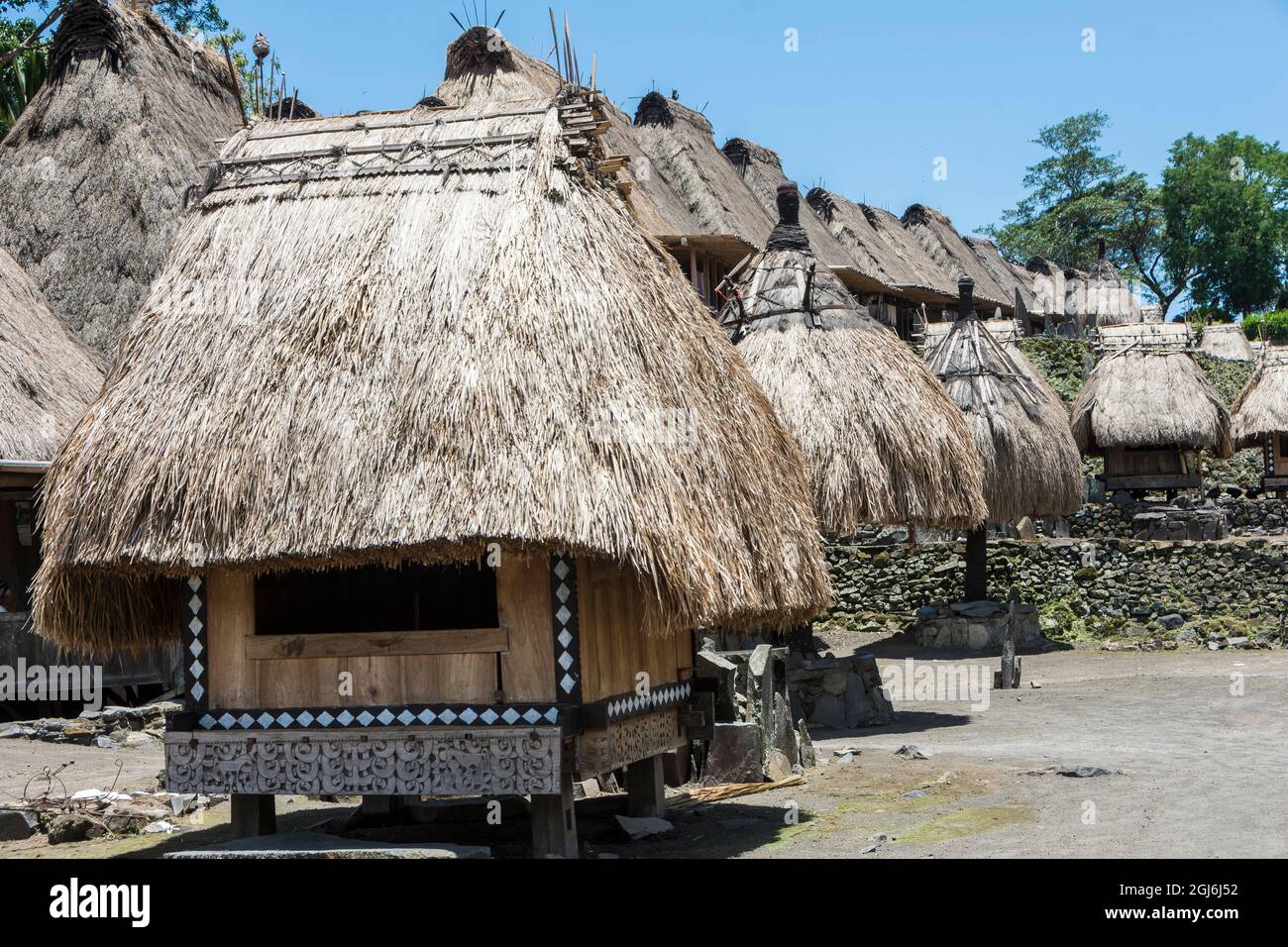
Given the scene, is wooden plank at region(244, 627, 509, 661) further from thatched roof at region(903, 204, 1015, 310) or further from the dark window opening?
thatched roof at region(903, 204, 1015, 310)

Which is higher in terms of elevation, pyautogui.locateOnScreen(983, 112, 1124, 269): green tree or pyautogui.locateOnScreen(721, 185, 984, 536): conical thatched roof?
pyautogui.locateOnScreen(983, 112, 1124, 269): green tree

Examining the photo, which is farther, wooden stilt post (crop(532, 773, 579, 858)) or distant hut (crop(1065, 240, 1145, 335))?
distant hut (crop(1065, 240, 1145, 335))

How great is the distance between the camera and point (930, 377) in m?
16.3

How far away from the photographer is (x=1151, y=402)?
28891mm

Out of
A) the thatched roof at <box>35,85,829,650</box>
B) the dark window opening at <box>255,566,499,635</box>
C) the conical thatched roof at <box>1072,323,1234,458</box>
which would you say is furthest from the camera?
the conical thatched roof at <box>1072,323,1234,458</box>

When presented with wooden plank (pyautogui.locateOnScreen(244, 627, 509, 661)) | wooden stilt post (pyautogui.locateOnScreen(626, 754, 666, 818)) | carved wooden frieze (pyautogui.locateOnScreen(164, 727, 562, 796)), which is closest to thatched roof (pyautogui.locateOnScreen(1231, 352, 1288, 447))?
wooden stilt post (pyautogui.locateOnScreen(626, 754, 666, 818))

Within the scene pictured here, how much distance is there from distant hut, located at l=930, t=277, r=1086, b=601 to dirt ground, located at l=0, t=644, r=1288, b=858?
581 centimetres

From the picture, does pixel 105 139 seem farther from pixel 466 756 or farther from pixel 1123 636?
pixel 1123 636

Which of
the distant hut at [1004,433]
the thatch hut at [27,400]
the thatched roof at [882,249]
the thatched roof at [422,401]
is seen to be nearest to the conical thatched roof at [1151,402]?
the distant hut at [1004,433]

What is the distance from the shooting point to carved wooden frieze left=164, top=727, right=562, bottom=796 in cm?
852

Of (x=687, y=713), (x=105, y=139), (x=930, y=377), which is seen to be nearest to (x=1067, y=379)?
(x=930, y=377)

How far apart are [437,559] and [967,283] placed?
1408 cm

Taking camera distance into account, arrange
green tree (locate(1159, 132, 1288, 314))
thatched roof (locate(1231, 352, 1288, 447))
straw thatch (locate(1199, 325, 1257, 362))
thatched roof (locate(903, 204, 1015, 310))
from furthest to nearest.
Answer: green tree (locate(1159, 132, 1288, 314)), thatched roof (locate(903, 204, 1015, 310)), straw thatch (locate(1199, 325, 1257, 362)), thatched roof (locate(1231, 352, 1288, 447))

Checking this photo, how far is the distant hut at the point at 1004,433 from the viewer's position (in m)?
21.6
